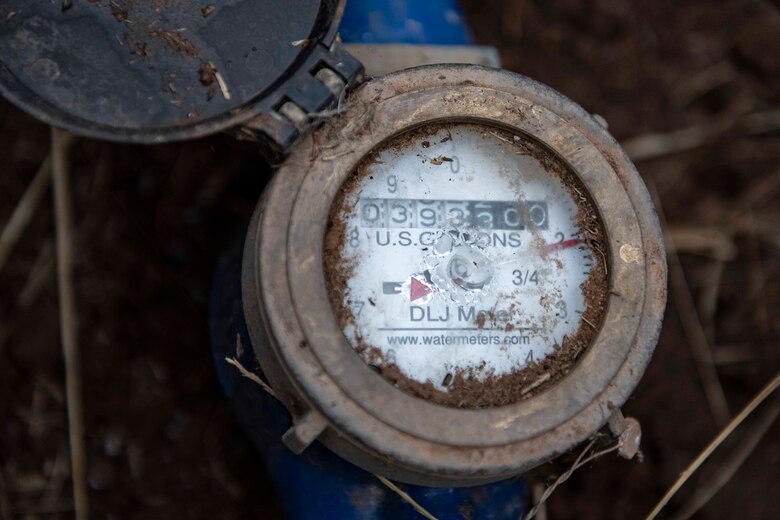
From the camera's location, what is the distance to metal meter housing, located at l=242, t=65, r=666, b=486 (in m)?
0.73

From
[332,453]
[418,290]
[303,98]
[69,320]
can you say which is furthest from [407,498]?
[69,320]

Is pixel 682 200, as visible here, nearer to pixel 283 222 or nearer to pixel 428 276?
pixel 428 276

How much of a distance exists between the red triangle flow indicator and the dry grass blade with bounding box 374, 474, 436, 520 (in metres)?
0.20

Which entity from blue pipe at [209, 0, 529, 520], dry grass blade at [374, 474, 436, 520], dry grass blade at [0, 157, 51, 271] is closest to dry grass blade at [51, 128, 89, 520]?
dry grass blade at [0, 157, 51, 271]

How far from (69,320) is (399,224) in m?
0.59

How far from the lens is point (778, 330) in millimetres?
1303

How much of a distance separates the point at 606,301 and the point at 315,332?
0.30 m

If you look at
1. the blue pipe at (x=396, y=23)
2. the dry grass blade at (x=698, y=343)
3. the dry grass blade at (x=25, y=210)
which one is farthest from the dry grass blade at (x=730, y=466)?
the dry grass blade at (x=25, y=210)

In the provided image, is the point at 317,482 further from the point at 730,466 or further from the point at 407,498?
the point at 730,466

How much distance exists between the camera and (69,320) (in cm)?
114

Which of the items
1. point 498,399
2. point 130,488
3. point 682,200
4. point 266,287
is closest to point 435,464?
point 498,399

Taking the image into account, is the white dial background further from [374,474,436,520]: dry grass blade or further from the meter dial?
[374,474,436,520]: dry grass blade

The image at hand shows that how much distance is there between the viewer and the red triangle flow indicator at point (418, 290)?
799mm

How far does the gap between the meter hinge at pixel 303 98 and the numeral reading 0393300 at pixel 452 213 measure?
10 centimetres
